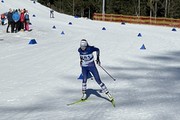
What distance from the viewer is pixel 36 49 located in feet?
62.1

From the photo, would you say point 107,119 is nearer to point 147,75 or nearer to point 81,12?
point 147,75

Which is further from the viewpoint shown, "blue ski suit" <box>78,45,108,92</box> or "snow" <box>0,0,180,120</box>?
"blue ski suit" <box>78,45,108,92</box>

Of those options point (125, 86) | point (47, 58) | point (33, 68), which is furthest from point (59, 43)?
point (125, 86)

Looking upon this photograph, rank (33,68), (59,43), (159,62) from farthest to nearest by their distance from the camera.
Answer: (59,43), (159,62), (33,68)

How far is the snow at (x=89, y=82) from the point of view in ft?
26.0

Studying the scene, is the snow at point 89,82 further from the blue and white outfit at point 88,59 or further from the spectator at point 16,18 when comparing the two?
the spectator at point 16,18

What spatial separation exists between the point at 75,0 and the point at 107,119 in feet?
302

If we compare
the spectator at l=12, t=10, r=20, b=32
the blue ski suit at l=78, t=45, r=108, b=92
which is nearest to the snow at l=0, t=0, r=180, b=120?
the blue ski suit at l=78, t=45, r=108, b=92

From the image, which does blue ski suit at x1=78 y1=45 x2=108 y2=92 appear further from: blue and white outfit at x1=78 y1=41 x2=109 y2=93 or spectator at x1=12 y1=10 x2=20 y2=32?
spectator at x1=12 y1=10 x2=20 y2=32

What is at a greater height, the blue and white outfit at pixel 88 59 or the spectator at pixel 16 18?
the spectator at pixel 16 18

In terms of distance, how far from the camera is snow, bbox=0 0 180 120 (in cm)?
793

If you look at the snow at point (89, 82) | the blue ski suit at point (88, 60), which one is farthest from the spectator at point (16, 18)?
the blue ski suit at point (88, 60)

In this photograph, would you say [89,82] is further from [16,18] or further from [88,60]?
[16,18]

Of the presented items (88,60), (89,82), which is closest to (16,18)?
(89,82)
